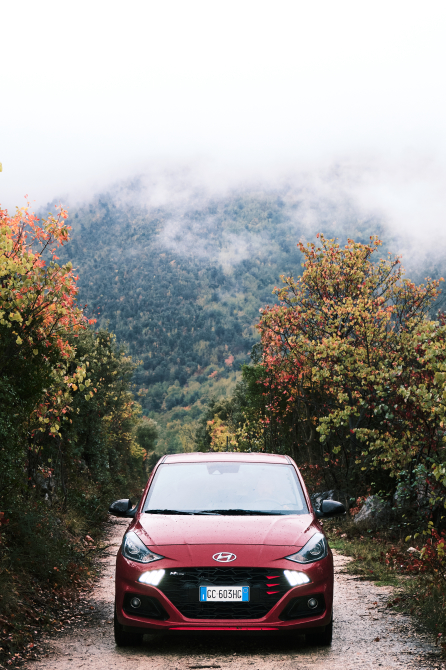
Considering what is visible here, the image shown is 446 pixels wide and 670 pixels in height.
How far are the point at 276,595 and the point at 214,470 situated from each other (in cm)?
171

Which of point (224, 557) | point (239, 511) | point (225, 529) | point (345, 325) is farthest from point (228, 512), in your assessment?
point (345, 325)

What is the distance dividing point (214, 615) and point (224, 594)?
0.62 feet

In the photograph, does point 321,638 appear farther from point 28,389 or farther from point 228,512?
point 28,389

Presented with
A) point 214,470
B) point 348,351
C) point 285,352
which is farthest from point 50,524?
point 285,352

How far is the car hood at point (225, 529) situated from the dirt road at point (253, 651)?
894 mm

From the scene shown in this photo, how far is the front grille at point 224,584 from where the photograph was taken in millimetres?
5164

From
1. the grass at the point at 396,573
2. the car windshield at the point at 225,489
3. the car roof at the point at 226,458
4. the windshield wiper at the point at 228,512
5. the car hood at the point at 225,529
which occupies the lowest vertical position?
the grass at the point at 396,573

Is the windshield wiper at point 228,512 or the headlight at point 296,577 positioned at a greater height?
the windshield wiper at point 228,512

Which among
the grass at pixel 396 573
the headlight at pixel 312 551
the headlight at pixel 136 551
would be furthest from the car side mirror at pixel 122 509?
the grass at pixel 396 573

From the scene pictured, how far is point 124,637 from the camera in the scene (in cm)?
554

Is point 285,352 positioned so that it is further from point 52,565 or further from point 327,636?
point 327,636

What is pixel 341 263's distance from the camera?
1942 cm

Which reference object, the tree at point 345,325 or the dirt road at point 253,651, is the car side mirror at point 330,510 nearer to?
the dirt road at point 253,651

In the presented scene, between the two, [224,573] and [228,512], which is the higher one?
[228,512]
